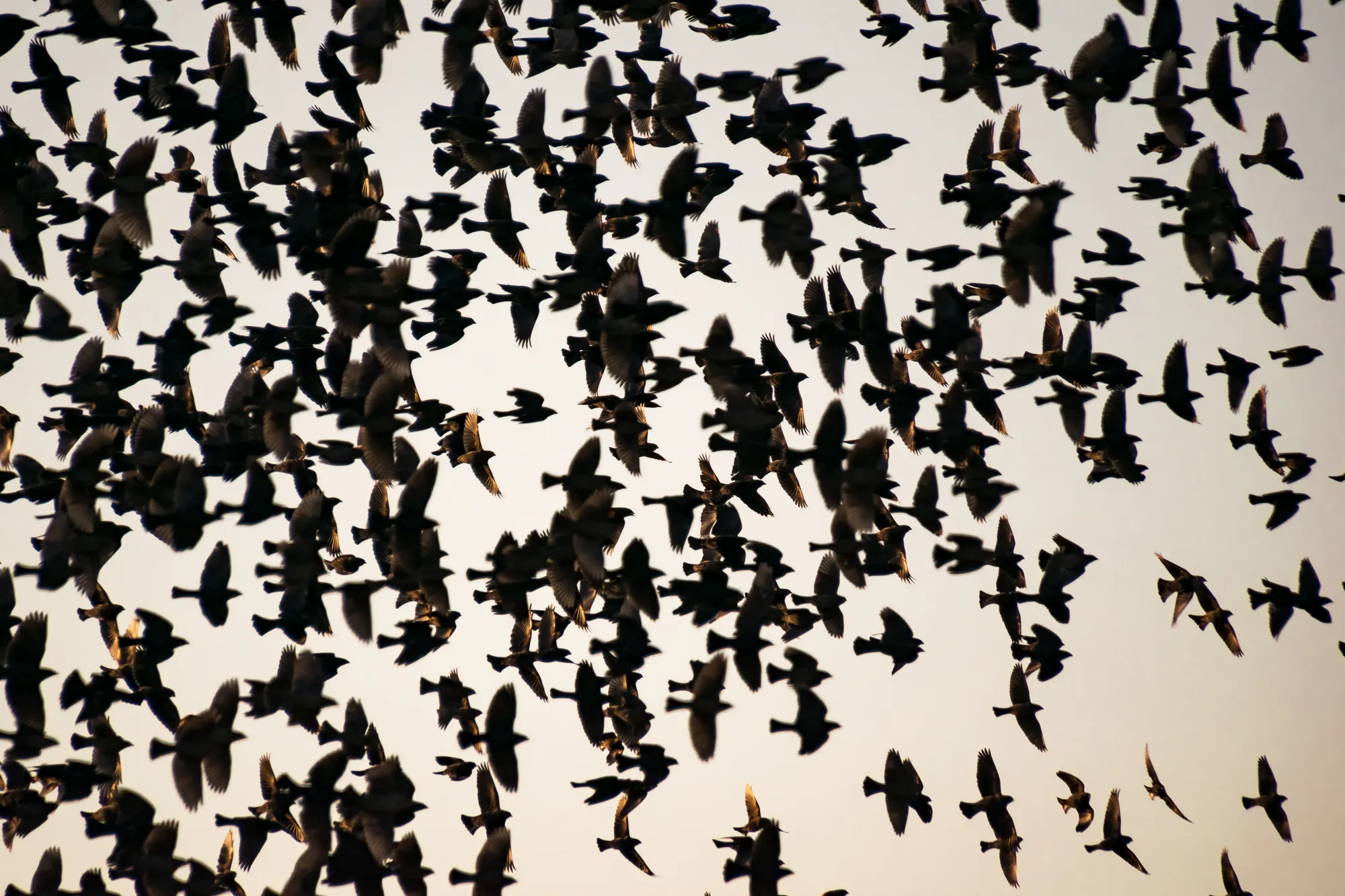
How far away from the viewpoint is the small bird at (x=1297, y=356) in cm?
1872

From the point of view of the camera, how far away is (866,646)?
58.8ft

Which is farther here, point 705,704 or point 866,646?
point 866,646

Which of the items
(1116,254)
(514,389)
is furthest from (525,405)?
(1116,254)

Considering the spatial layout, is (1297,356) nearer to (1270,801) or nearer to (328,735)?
(1270,801)

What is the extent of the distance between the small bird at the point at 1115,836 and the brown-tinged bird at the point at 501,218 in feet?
35.9

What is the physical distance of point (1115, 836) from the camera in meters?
19.5

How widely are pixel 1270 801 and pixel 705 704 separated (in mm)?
8746

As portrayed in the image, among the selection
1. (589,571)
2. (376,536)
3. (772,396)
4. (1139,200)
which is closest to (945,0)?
(1139,200)

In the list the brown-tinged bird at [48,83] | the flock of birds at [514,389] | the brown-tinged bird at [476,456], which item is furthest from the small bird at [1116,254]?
the brown-tinged bird at [48,83]

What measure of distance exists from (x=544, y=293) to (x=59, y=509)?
6447 millimetres

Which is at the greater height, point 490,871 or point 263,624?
point 263,624

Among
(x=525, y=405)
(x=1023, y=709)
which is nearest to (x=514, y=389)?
(x=525, y=405)

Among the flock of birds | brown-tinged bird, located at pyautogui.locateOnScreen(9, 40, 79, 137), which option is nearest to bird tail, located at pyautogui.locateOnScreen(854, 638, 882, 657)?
the flock of birds

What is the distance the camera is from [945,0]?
17938 mm
